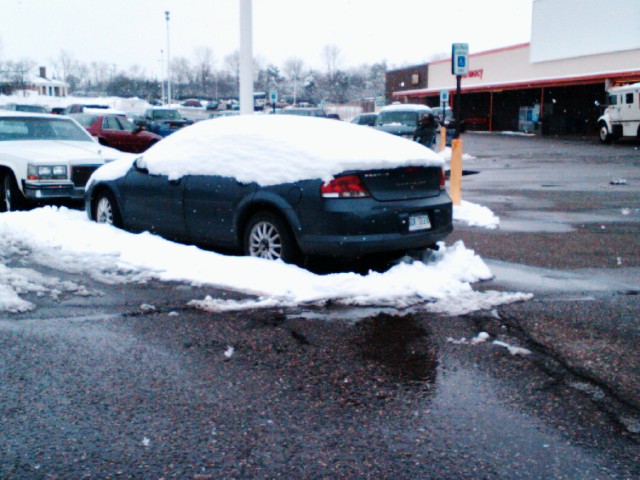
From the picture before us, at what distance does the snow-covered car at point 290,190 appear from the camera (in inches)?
254

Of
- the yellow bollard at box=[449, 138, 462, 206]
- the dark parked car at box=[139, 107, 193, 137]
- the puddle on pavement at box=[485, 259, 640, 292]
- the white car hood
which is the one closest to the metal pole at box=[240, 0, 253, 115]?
the white car hood

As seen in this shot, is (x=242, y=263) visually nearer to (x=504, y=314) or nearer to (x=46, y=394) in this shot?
(x=504, y=314)

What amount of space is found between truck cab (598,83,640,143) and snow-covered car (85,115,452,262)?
26.2m

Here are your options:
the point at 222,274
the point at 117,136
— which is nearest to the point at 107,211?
the point at 222,274

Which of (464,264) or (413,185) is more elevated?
(413,185)

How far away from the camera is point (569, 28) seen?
148ft

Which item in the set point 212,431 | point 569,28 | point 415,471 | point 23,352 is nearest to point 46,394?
point 23,352

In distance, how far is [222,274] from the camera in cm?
667

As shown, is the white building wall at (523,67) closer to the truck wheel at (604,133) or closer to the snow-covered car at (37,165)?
the truck wheel at (604,133)

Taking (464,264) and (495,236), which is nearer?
(464,264)

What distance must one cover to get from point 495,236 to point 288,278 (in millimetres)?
4083

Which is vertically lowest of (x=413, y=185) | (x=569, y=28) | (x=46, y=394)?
(x=46, y=394)

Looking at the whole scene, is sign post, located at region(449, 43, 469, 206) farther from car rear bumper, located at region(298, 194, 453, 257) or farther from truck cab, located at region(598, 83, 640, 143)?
truck cab, located at region(598, 83, 640, 143)

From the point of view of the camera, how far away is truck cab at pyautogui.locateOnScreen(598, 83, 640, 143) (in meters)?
30.1
